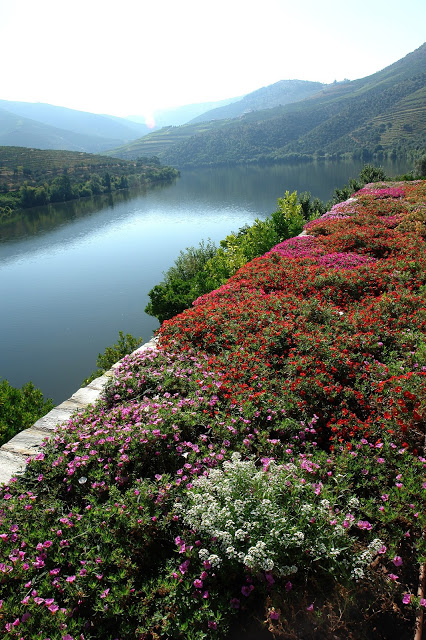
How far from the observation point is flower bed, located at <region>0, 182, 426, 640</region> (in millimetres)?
2373

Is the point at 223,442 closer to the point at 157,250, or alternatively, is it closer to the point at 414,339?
the point at 414,339

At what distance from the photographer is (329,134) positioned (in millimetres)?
136500

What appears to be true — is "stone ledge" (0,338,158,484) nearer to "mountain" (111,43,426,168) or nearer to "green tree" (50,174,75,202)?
"green tree" (50,174,75,202)

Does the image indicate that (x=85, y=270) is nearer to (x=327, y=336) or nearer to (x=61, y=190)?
(x=327, y=336)

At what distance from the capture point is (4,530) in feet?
9.53

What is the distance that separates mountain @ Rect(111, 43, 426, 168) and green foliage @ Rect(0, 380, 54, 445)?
10615 centimetres

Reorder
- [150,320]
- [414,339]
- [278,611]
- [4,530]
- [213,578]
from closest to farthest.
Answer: [278,611]
[213,578]
[4,530]
[414,339]
[150,320]

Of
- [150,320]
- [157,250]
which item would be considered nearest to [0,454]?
[150,320]

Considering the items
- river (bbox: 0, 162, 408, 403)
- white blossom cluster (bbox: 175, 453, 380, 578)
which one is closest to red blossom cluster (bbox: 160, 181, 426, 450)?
white blossom cluster (bbox: 175, 453, 380, 578)

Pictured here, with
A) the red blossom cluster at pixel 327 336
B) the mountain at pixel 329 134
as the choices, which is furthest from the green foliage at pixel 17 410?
the mountain at pixel 329 134

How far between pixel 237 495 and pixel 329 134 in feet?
514

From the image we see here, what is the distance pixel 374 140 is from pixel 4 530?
130113 mm

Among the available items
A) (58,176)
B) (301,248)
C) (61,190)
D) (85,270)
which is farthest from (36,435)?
(58,176)

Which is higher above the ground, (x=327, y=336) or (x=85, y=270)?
(x=327, y=336)
